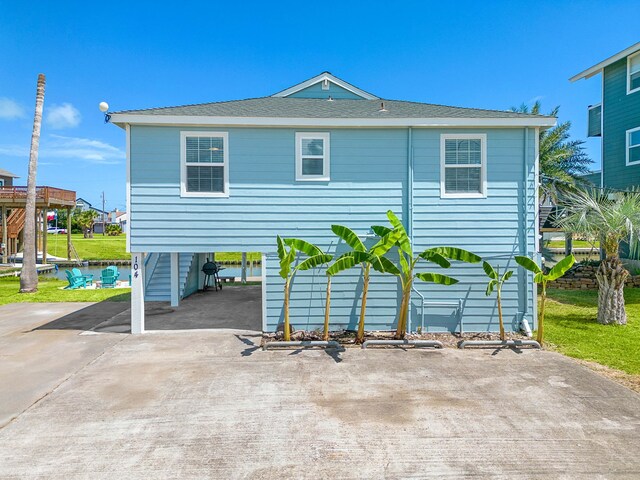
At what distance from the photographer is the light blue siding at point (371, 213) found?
7762 mm

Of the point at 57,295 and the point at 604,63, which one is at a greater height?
the point at 604,63

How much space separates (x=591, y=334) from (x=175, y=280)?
10.2 meters

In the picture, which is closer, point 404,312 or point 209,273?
point 404,312

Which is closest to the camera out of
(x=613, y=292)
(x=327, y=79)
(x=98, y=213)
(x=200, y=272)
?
(x=613, y=292)

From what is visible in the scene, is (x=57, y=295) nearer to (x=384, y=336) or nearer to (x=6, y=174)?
(x=384, y=336)

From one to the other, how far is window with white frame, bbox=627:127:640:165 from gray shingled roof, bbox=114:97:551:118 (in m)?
9.95

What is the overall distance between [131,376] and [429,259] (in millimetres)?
5428

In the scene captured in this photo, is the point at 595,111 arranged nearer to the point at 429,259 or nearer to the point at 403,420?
the point at 429,259

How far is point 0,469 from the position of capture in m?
3.30

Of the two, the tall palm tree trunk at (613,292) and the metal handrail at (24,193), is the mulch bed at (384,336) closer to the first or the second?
the tall palm tree trunk at (613,292)

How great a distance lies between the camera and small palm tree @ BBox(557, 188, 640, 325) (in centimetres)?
796

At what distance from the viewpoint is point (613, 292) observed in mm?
8219

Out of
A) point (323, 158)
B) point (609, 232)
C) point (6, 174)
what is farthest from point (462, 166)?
point (6, 174)

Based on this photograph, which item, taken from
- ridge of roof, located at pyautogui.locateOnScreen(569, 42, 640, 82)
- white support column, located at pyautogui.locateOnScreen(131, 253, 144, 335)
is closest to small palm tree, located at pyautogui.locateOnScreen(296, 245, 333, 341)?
white support column, located at pyautogui.locateOnScreen(131, 253, 144, 335)
